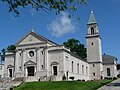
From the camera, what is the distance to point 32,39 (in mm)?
55688

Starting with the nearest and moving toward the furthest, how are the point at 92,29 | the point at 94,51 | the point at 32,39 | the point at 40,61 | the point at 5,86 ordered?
the point at 5,86 → the point at 40,61 → the point at 32,39 → the point at 94,51 → the point at 92,29

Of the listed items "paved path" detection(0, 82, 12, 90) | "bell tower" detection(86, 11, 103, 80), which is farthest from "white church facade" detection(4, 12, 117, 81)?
"bell tower" detection(86, 11, 103, 80)

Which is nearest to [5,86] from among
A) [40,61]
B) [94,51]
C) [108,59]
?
[40,61]

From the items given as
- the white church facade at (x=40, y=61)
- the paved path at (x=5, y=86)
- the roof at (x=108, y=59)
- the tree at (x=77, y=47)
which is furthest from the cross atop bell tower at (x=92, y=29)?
the paved path at (x=5, y=86)

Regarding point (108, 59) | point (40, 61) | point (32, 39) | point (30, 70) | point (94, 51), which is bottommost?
point (30, 70)

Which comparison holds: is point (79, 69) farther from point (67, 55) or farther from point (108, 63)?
point (108, 63)

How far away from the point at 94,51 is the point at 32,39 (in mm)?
24462

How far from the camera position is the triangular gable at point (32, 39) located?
178 ft

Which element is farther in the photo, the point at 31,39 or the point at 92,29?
the point at 92,29

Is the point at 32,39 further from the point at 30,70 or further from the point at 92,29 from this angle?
the point at 92,29

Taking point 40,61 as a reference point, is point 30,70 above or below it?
below

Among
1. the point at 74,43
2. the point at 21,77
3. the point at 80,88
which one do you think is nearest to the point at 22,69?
the point at 21,77

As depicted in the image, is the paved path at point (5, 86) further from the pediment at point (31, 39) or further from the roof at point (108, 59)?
the roof at point (108, 59)

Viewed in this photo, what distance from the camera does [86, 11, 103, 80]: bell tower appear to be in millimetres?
71375
